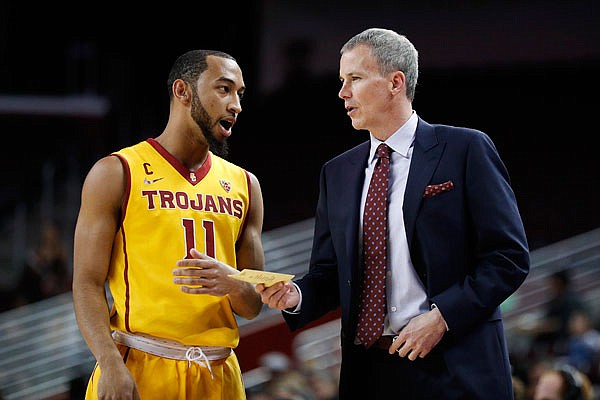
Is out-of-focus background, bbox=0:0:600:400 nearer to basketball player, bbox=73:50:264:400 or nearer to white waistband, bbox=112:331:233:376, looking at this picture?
basketball player, bbox=73:50:264:400

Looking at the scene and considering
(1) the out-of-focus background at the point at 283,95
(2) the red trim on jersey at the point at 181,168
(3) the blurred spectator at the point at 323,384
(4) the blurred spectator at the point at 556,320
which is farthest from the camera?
(1) the out-of-focus background at the point at 283,95

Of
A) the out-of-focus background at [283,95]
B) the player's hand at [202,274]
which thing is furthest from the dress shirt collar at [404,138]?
the out-of-focus background at [283,95]

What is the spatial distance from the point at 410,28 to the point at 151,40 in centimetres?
407

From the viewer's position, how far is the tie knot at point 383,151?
3035 millimetres

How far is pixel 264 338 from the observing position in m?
8.41

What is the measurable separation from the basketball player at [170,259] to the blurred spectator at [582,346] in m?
4.21

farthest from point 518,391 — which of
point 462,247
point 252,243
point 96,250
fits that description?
point 96,250

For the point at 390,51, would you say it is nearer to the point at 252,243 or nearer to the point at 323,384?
the point at 252,243

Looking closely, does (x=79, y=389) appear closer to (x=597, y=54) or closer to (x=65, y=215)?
(x=65, y=215)

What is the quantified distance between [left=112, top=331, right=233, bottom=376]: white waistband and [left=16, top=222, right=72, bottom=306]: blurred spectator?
Answer: 6.57m

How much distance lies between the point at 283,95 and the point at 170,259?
11799 millimetres

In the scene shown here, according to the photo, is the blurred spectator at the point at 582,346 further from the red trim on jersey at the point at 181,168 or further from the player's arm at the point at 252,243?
the red trim on jersey at the point at 181,168

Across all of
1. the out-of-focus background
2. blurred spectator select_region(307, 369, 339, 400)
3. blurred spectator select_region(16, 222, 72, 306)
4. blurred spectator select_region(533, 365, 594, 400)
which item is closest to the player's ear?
blurred spectator select_region(533, 365, 594, 400)

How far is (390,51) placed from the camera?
3.02 meters
